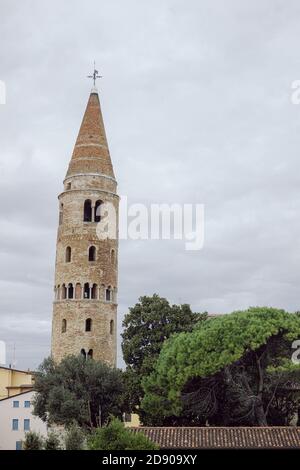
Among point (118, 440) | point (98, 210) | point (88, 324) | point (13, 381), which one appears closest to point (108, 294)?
point (88, 324)

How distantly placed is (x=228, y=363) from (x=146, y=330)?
792cm

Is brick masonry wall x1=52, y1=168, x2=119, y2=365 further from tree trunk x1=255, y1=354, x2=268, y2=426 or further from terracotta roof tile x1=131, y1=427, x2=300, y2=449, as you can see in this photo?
terracotta roof tile x1=131, y1=427, x2=300, y2=449

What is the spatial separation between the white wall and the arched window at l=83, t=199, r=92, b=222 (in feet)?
39.6

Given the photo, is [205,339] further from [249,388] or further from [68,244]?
[68,244]

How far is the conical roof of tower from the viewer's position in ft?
138

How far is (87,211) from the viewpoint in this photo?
41.3 metres

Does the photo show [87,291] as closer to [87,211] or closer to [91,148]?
[87,211]

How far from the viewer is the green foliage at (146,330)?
32906 mm

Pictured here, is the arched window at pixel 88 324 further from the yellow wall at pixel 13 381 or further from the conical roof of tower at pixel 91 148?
the conical roof of tower at pixel 91 148

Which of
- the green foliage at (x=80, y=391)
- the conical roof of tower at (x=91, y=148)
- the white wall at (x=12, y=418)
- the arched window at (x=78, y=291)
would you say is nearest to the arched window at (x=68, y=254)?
the arched window at (x=78, y=291)

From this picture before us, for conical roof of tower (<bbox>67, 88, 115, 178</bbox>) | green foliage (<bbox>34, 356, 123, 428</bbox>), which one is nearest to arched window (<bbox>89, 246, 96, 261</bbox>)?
conical roof of tower (<bbox>67, 88, 115, 178</bbox>)

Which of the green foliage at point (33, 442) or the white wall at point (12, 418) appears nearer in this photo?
the green foliage at point (33, 442)

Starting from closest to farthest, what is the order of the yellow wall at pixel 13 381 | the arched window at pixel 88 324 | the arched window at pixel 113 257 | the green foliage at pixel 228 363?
the green foliage at pixel 228 363 → the arched window at pixel 88 324 → the arched window at pixel 113 257 → the yellow wall at pixel 13 381

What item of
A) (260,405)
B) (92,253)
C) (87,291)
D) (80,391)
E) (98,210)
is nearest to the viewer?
(260,405)
